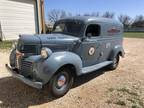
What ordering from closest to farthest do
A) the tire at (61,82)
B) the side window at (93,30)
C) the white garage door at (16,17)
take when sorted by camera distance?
the tire at (61,82) → the side window at (93,30) → the white garage door at (16,17)

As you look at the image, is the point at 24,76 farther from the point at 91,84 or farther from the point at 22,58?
the point at 91,84

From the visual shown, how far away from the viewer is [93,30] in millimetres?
5512

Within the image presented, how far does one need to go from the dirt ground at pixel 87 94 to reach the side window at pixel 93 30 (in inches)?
Result: 57.0

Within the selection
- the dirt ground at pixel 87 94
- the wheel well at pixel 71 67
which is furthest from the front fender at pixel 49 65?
the dirt ground at pixel 87 94

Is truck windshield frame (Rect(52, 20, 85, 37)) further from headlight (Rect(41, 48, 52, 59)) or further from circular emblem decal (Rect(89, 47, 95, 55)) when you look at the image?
headlight (Rect(41, 48, 52, 59))

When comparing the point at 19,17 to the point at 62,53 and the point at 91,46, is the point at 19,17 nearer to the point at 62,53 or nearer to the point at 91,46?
the point at 91,46

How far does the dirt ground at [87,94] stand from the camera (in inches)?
159

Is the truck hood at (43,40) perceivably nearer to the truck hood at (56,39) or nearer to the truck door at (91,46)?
the truck hood at (56,39)

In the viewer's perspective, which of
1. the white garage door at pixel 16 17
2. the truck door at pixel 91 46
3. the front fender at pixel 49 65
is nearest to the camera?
the front fender at pixel 49 65

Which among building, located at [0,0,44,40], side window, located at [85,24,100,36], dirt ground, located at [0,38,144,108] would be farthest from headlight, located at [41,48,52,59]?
building, located at [0,0,44,40]

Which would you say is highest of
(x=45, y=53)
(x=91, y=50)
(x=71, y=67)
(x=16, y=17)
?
(x=16, y=17)

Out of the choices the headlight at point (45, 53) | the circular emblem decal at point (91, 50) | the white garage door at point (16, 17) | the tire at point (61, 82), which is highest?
the white garage door at point (16, 17)

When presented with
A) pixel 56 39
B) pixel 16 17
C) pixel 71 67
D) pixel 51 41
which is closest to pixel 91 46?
pixel 71 67

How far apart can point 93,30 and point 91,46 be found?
563 millimetres
